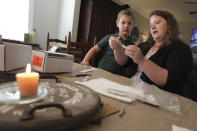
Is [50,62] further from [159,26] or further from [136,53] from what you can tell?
[159,26]

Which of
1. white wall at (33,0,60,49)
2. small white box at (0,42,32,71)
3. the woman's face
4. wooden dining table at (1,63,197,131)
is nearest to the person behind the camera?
wooden dining table at (1,63,197,131)

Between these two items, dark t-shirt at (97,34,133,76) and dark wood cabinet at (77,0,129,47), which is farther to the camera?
dark wood cabinet at (77,0,129,47)

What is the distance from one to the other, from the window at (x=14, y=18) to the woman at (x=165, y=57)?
6.60 ft

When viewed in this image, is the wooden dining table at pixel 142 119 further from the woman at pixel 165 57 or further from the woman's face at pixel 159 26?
the woman's face at pixel 159 26

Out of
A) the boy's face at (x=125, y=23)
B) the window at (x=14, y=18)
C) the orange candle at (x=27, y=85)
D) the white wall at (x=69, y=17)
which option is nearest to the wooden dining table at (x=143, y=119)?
the orange candle at (x=27, y=85)

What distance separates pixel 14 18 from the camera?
2.27 meters

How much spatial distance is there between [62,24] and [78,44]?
1.27m

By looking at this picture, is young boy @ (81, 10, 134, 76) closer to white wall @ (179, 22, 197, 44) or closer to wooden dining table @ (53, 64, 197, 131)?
wooden dining table @ (53, 64, 197, 131)

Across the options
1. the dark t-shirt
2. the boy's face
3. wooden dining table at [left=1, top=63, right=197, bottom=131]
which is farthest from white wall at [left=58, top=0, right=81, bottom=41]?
wooden dining table at [left=1, top=63, right=197, bottom=131]

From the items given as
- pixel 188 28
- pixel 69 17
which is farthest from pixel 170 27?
pixel 188 28

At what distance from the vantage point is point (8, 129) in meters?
0.22

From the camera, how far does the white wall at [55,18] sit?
8.44 feet

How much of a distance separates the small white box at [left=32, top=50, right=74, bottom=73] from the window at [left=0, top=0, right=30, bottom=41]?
1.87 metres

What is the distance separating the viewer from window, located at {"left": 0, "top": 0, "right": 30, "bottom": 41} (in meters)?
2.15
